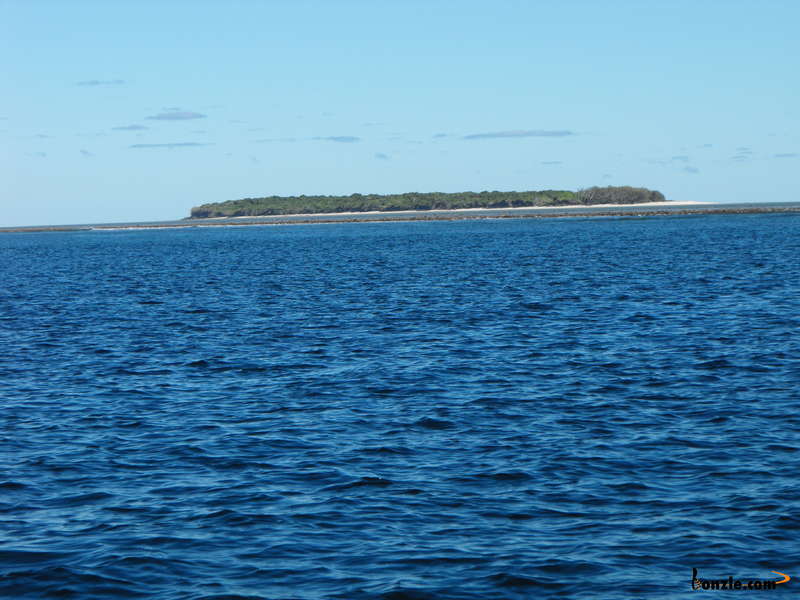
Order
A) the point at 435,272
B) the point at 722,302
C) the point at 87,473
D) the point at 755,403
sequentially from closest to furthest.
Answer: the point at 87,473, the point at 755,403, the point at 722,302, the point at 435,272

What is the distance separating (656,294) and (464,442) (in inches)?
1322

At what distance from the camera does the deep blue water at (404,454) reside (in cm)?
1330

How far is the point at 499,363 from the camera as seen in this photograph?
97.0 ft

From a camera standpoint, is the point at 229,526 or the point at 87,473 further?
the point at 87,473

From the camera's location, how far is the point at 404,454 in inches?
750

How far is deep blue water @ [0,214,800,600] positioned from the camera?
1330 cm

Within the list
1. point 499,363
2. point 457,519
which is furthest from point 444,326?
point 457,519

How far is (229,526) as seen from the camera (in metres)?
15.1

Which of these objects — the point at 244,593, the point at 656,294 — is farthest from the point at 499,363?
the point at 656,294

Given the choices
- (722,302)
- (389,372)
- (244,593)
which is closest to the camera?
(244,593)

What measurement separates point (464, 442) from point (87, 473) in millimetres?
7809

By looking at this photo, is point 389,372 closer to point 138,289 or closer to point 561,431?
point 561,431

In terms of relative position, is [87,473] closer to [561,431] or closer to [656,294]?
[561,431]

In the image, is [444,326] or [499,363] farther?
[444,326]
